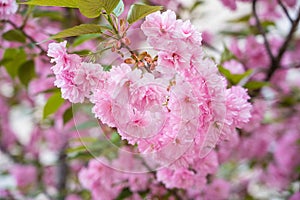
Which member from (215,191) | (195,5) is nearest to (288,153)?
(215,191)

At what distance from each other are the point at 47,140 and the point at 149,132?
54.7 inches

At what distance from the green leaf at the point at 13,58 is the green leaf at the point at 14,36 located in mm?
23

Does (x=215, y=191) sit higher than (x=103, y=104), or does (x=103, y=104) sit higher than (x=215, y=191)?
(x=103, y=104)

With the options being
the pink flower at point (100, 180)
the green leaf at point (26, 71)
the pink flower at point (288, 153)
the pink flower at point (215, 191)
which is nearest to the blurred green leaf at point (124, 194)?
the pink flower at point (100, 180)

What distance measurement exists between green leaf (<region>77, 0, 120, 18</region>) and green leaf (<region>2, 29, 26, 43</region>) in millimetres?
392

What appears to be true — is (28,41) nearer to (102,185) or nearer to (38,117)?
(102,185)

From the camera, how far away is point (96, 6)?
0.62 meters

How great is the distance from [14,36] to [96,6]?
0.42m

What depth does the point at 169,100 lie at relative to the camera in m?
0.60

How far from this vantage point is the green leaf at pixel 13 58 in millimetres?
999

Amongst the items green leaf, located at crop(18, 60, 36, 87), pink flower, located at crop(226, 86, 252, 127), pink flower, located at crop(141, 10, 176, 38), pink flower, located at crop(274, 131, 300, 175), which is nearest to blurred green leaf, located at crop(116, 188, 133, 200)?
green leaf, located at crop(18, 60, 36, 87)

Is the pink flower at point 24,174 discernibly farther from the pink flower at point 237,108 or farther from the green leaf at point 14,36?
the pink flower at point 237,108

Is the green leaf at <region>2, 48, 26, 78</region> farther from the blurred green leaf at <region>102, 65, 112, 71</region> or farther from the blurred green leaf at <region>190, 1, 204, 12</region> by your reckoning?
the blurred green leaf at <region>190, 1, 204, 12</region>

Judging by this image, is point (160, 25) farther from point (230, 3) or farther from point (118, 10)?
point (230, 3)
